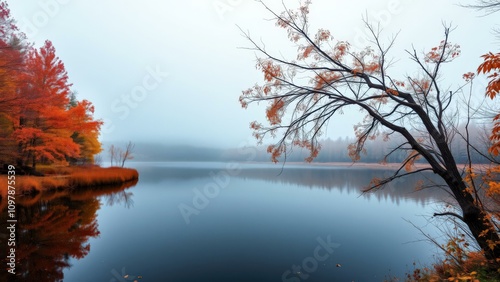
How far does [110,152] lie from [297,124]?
186 ft

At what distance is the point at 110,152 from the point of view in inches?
2025

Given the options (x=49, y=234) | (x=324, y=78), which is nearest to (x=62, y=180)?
(x=49, y=234)

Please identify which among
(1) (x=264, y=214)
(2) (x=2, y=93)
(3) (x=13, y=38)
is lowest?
(1) (x=264, y=214)

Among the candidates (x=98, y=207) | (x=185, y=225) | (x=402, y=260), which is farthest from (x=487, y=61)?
(x=98, y=207)

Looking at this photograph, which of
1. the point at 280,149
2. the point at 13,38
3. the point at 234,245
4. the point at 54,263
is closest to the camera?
the point at 280,149

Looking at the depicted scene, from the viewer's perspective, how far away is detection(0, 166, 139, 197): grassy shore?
1599 cm

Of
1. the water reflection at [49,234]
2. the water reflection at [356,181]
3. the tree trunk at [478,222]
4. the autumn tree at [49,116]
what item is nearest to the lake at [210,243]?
the water reflection at [49,234]

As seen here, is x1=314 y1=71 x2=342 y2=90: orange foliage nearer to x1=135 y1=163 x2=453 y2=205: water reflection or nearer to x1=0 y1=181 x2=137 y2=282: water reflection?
x1=135 y1=163 x2=453 y2=205: water reflection

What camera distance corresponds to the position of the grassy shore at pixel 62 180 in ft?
52.4

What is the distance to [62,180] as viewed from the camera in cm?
1952

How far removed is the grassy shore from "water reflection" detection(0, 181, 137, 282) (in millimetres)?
1535

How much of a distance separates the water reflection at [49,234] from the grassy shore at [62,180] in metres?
1.53

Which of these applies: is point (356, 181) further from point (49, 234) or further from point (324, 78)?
point (49, 234)

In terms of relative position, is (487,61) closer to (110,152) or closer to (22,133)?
(22,133)
